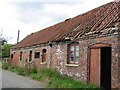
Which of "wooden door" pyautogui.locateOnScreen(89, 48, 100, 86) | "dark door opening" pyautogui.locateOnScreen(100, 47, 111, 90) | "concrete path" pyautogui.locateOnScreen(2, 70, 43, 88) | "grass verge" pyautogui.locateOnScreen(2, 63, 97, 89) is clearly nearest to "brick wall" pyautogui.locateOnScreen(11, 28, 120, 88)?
"wooden door" pyautogui.locateOnScreen(89, 48, 100, 86)

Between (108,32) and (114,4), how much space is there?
17.2 feet

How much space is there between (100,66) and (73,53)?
12.7 feet

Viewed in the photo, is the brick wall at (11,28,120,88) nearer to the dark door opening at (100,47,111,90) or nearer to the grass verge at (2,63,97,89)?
the grass verge at (2,63,97,89)

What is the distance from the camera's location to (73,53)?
1905cm

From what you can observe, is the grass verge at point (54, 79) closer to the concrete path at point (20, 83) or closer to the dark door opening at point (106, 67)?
the concrete path at point (20, 83)

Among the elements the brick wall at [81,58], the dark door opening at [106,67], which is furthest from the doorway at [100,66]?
the brick wall at [81,58]

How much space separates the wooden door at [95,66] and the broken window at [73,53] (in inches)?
88.0

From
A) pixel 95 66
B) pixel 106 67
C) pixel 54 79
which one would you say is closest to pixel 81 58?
pixel 95 66

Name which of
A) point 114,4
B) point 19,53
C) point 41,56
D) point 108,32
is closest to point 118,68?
point 108,32

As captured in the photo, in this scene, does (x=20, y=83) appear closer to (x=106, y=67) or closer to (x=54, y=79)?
(x=54, y=79)

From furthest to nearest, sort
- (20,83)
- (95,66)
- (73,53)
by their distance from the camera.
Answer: (73,53)
(20,83)
(95,66)

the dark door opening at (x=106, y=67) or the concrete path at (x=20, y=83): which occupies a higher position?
the dark door opening at (x=106, y=67)

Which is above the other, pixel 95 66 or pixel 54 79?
pixel 95 66

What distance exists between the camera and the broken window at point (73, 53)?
18470mm
